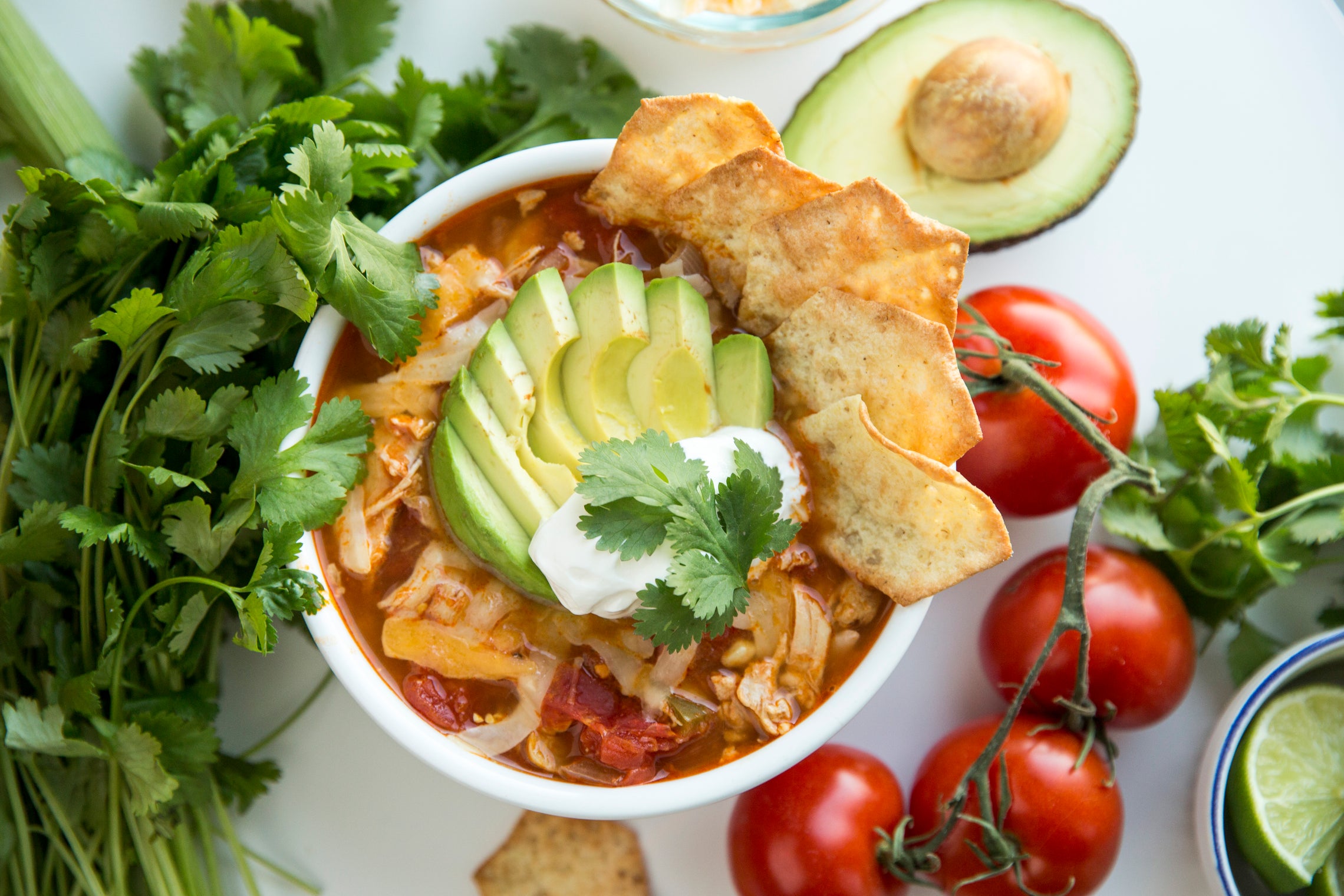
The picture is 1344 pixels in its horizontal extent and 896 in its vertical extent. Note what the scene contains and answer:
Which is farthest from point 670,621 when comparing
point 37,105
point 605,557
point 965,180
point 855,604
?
point 37,105

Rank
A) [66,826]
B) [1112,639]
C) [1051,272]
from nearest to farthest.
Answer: [66,826]
[1112,639]
[1051,272]

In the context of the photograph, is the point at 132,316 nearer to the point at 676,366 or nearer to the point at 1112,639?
the point at 676,366

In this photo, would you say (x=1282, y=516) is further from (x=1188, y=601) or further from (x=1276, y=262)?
(x=1276, y=262)

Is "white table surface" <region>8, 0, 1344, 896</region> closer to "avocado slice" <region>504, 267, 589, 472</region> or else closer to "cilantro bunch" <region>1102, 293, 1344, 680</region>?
"cilantro bunch" <region>1102, 293, 1344, 680</region>

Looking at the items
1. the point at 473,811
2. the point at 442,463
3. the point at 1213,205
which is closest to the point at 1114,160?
the point at 1213,205

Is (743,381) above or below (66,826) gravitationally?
above

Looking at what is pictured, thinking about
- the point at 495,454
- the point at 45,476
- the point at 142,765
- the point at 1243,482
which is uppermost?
the point at 45,476

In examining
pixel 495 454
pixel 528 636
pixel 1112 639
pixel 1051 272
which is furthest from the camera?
pixel 1051 272
